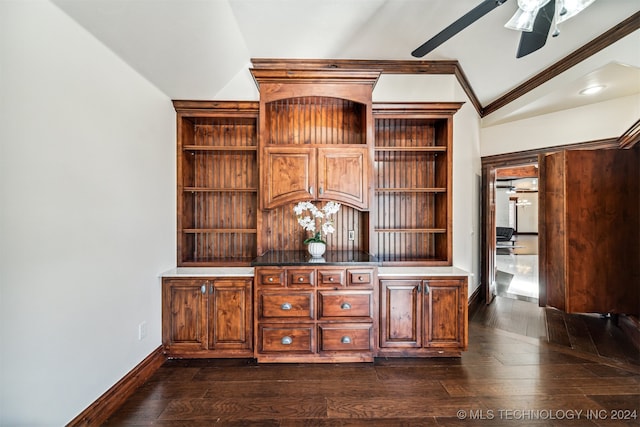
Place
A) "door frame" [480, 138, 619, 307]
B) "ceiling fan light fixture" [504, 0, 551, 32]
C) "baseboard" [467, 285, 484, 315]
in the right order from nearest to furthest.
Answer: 1. "ceiling fan light fixture" [504, 0, 551, 32]
2. "baseboard" [467, 285, 484, 315]
3. "door frame" [480, 138, 619, 307]

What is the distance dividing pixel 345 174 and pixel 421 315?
4.83 feet

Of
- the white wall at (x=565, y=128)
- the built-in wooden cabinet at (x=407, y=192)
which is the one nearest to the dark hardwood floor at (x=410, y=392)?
the built-in wooden cabinet at (x=407, y=192)

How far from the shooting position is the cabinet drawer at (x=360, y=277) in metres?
2.45

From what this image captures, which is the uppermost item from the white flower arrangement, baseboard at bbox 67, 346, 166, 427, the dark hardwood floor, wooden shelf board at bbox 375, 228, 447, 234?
the white flower arrangement

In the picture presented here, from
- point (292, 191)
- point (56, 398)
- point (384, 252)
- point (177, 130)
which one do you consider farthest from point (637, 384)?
point (177, 130)

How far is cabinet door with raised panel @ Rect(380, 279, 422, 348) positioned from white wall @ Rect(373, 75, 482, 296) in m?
0.89

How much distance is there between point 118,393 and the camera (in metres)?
1.93

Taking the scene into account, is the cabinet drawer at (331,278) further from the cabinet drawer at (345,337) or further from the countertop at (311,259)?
the cabinet drawer at (345,337)

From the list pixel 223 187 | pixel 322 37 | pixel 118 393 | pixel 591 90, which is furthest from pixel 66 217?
pixel 591 90

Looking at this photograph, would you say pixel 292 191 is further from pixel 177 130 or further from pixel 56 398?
pixel 56 398

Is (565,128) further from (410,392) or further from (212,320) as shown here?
(212,320)

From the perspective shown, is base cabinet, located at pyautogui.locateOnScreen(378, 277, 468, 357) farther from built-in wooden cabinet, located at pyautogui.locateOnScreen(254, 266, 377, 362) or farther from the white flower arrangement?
the white flower arrangement

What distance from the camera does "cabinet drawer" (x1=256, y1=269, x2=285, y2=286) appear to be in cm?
243

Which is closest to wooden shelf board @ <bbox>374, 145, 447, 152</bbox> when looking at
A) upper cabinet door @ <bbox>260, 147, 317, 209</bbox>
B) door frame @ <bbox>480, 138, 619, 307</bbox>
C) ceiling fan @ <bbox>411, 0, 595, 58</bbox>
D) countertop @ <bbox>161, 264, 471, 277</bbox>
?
upper cabinet door @ <bbox>260, 147, 317, 209</bbox>
